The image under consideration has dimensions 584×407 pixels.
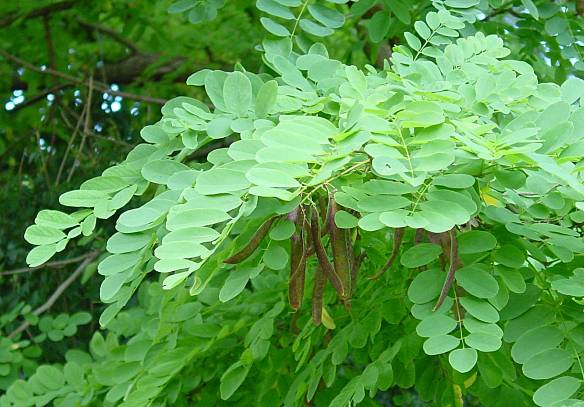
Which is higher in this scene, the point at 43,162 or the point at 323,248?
the point at 323,248

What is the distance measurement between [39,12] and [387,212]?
7.67 ft

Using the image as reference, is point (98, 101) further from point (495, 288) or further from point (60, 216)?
point (495, 288)

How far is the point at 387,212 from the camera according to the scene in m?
0.90

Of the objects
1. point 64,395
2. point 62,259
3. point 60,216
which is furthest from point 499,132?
Result: point 62,259

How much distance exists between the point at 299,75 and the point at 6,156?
2449 mm

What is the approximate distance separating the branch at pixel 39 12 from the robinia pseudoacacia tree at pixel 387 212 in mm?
1673

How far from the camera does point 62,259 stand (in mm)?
2967

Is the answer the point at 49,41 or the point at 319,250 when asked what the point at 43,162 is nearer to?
the point at 49,41

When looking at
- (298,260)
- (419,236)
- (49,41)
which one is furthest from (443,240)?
(49,41)

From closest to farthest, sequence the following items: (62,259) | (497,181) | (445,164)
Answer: (445,164), (497,181), (62,259)

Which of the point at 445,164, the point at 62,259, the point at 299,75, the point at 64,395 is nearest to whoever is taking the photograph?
the point at 445,164

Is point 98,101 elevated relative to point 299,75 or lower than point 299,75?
lower

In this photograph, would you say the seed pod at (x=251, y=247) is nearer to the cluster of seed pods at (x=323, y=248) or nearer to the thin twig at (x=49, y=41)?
the cluster of seed pods at (x=323, y=248)

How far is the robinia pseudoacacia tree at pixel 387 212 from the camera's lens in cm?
90
